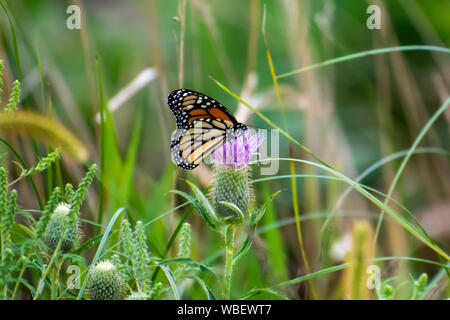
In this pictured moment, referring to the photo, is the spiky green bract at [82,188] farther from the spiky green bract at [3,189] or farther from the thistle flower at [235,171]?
the thistle flower at [235,171]

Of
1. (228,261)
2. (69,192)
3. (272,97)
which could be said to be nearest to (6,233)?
(69,192)

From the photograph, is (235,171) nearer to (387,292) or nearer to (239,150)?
(239,150)

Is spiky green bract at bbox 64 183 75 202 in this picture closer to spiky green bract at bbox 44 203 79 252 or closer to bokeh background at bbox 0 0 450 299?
spiky green bract at bbox 44 203 79 252

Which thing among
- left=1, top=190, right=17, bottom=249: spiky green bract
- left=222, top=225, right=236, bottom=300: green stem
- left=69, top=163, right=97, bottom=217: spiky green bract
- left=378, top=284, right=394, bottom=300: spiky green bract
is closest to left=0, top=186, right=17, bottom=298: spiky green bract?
left=1, top=190, right=17, bottom=249: spiky green bract

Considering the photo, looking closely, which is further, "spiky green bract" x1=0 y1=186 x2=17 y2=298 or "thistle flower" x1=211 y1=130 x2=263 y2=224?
"thistle flower" x1=211 y1=130 x2=263 y2=224

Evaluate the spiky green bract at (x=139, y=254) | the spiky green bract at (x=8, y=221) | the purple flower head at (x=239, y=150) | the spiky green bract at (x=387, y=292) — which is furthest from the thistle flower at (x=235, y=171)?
the spiky green bract at (x=8, y=221)

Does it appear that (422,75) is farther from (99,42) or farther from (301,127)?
(99,42)

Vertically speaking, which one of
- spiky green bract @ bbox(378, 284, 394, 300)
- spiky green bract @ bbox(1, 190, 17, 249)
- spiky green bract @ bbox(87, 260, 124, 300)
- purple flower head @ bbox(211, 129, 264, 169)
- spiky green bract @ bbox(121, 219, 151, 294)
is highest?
purple flower head @ bbox(211, 129, 264, 169)
